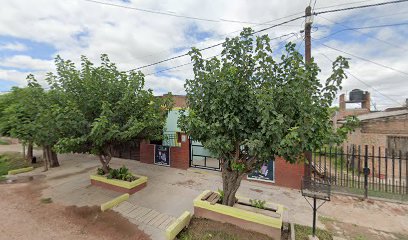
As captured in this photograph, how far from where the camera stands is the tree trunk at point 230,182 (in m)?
5.25

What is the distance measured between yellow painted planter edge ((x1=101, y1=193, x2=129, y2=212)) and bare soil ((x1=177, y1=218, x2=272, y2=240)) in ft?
9.70

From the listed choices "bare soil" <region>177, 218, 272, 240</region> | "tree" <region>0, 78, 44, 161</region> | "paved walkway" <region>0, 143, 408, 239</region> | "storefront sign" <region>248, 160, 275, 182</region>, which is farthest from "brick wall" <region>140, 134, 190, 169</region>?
"tree" <region>0, 78, 44, 161</region>

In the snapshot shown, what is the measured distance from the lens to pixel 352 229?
549cm

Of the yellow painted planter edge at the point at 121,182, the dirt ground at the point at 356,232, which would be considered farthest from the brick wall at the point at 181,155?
the dirt ground at the point at 356,232

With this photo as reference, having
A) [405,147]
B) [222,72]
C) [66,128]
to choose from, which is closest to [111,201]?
[66,128]

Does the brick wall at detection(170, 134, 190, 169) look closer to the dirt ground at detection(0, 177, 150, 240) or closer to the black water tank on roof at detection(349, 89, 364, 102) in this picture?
the dirt ground at detection(0, 177, 150, 240)

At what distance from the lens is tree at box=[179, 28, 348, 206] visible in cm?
405

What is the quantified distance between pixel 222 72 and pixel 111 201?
5541mm

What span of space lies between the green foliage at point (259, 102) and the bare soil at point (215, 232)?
153 cm

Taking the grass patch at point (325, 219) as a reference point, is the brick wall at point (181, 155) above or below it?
above

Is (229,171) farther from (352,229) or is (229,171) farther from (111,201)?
(111,201)

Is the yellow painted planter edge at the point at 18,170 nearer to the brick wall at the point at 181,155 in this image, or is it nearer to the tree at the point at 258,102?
the brick wall at the point at 181,155

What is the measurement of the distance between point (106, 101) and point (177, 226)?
4.46 metres

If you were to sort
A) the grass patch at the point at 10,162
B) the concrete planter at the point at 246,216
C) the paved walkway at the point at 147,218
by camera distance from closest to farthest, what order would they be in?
the concrete planter at the point at 246,216
the paved walkway at the point at 147,218
the grass patch at the point at 10,162
